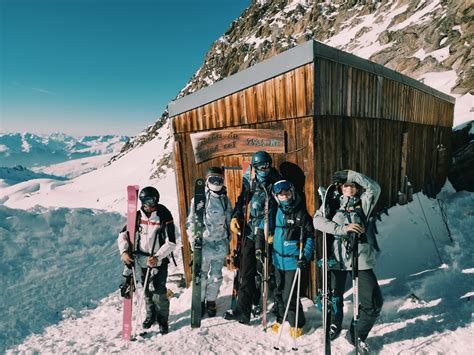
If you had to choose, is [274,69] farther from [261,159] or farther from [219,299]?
[219,299]

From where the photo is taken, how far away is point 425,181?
12414 mm

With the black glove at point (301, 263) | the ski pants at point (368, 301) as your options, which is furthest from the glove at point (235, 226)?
the ski pants at point (368, 301)

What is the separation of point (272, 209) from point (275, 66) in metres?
2.71

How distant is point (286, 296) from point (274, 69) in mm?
4058

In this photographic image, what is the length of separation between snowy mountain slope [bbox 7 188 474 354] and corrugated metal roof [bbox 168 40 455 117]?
13.6 feet

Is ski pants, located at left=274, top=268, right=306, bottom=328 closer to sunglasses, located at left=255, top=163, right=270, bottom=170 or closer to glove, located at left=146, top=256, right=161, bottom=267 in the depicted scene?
sunglasses, located at left=255, top=163, right=270, bottom=170

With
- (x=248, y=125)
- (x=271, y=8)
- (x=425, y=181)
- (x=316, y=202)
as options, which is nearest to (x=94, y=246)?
(x=248, y=125)

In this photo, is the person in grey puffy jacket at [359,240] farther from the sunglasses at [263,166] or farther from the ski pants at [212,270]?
the ski pants at [212,270]

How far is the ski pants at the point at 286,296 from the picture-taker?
4836mm

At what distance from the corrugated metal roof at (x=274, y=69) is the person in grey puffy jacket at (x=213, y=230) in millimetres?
2066

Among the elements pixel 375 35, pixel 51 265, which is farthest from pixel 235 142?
pixel 375 35

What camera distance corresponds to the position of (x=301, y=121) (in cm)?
562

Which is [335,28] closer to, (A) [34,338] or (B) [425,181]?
(B) [425,181]

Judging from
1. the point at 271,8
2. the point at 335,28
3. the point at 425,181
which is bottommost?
the point at 425,181
